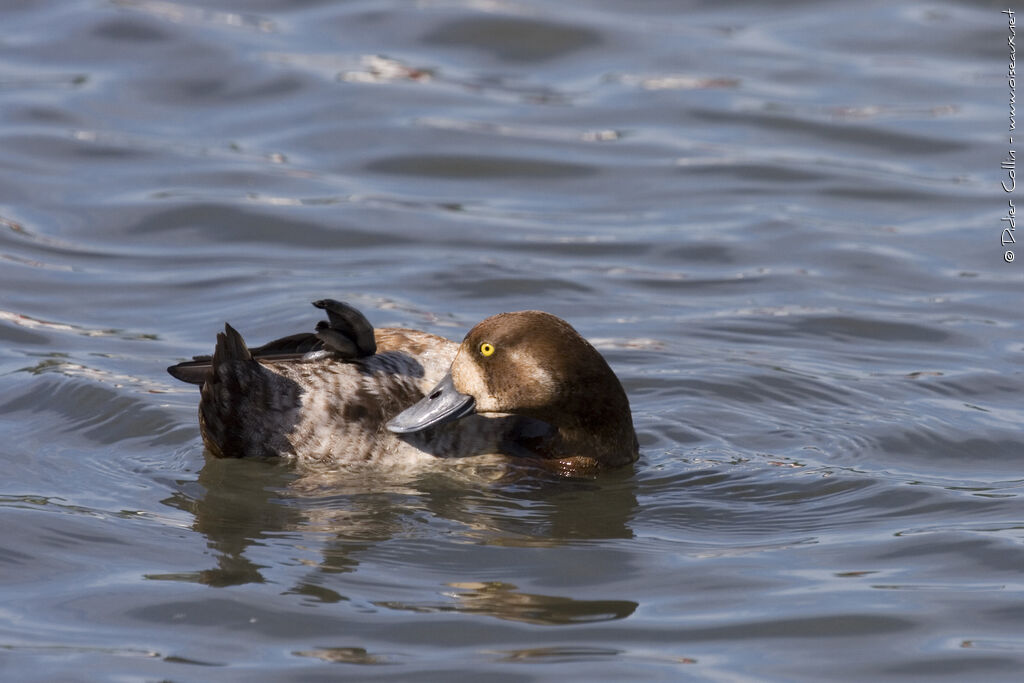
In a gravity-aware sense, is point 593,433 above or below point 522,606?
above

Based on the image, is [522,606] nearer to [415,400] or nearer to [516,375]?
[516,375]

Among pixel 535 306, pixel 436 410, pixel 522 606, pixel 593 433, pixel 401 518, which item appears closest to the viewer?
pixel 522 606

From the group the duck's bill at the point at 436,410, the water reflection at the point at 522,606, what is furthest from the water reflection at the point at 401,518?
the duck's bill at the point at 436,410

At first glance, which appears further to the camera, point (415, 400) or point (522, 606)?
point (415, 400)

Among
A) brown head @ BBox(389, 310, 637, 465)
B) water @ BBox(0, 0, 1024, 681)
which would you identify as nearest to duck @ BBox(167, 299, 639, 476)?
brown head @ BBox(389, 310, 637, 465)

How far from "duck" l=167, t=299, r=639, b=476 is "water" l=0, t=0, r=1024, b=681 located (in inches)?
6.2

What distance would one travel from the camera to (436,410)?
19.6 ft

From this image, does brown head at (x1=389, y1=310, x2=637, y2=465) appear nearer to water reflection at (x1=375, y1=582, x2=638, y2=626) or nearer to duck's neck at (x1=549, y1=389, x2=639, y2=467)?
duck's neck at (x1=549, y1=389, x2=639, y2=467)

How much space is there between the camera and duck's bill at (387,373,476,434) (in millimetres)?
5922

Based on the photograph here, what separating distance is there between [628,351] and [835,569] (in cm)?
288

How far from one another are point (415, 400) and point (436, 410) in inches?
11.3

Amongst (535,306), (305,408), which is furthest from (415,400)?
(535,306)

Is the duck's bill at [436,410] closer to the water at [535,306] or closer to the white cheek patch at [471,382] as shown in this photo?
the white cheek patch at [471,382]

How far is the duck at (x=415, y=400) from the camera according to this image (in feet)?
19.6
